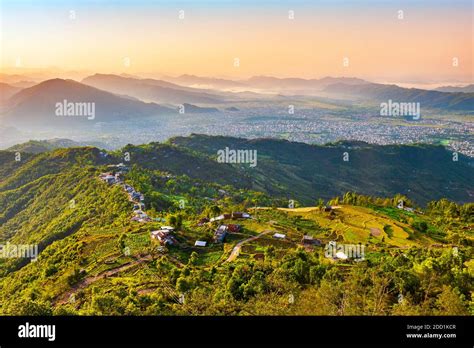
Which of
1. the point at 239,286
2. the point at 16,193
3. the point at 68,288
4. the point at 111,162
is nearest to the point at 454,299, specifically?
the point at 239,286

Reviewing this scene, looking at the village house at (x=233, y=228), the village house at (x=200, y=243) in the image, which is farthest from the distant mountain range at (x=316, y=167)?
the village house at (x=200, y=243)

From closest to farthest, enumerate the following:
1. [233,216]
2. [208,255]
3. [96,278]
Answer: [96,278] → [208,255] → [233,216]

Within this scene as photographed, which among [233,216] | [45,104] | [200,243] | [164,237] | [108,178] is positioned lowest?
[200,243]

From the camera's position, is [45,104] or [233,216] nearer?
[233,216]

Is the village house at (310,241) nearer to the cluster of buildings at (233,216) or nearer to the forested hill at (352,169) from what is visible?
the cluster of buildings at (233,216)

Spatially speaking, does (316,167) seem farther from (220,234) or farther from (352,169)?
(220,234)

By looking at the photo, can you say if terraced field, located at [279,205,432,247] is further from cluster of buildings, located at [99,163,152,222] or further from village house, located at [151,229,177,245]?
cluster of buildings, located at [99,163,152,222]

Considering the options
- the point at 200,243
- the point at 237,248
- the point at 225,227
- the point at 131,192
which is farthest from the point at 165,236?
the point at 131,192

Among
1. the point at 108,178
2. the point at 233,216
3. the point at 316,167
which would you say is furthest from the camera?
the point at 316,167
